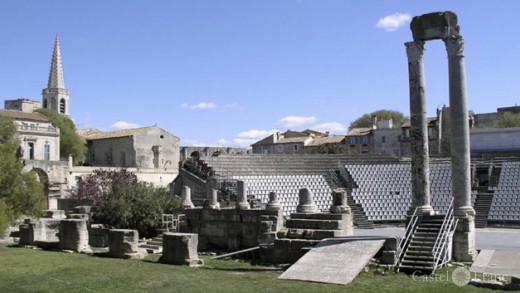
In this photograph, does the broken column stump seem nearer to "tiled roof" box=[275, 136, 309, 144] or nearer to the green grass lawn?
the green grass lawn

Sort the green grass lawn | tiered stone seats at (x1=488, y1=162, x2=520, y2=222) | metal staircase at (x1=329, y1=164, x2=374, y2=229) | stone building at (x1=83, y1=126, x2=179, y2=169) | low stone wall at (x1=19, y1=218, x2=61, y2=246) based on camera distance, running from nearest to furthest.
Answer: the green grass lawn, low stone wall at (x1=19, y1=218, x2=61, y2=246), tiered stone seats at (x1=488, y1=162, x2=520, y2=222), metal staircase at (x1=329, y1=164, x2=374, y2=229), stone building at (x1=83, y1=126, x2=179, y2=169)

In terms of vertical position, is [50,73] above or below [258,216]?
above

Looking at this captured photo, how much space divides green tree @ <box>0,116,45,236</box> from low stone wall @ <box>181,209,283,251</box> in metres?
6.38

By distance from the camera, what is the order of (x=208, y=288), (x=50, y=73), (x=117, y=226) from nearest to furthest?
(x=208, y=288)
(x=117, y=226)
(x=50, y=73)

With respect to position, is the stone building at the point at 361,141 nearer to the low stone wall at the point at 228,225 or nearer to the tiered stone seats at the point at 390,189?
the tiered stone seats at the point at 390,189

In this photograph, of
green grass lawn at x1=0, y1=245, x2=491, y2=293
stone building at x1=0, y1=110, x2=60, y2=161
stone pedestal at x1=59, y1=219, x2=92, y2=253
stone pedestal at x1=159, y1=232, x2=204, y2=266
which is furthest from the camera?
stone building at x1=0, y1=110, x2=60, y2=161

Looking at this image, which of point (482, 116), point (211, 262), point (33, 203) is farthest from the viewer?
point (482, 116)

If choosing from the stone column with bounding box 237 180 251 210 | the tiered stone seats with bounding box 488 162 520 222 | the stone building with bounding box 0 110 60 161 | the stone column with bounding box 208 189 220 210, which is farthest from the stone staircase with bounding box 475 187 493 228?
the stone building with bounding box 0 110 60 161

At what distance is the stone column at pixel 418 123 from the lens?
17750 millimetres

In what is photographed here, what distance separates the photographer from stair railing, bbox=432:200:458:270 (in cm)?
1516

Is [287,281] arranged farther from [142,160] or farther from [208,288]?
[142,160]

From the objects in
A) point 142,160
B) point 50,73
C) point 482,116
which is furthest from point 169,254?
point 50,73

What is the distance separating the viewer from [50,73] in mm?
89000

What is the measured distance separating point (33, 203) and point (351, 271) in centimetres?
1571
